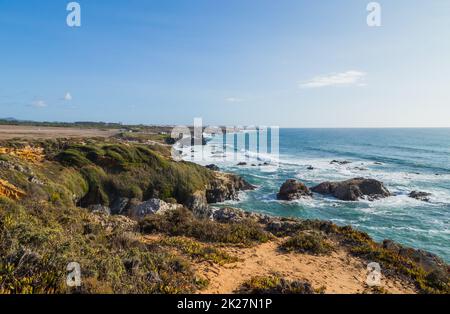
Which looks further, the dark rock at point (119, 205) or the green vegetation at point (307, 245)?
the dark rock at point (119, 205)

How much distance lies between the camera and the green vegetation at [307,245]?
464 inches

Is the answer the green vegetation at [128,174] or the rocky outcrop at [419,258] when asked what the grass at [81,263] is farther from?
the green vegetation at [128,174]

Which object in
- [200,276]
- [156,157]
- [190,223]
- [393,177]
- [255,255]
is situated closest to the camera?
[200,276]

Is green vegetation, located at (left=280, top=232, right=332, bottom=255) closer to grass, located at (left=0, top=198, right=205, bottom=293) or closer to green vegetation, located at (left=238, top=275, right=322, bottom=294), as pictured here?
green vegetation, located at (left=238, top=275, right=322, bottom=294)

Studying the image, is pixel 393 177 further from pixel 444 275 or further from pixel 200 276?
pixel 200 276

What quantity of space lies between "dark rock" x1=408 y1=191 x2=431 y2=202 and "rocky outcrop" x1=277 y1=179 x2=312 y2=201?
485 inches

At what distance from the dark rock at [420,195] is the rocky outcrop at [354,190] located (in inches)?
101

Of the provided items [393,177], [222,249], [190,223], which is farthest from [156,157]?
[393,177]

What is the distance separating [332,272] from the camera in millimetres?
9922

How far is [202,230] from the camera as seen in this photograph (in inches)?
508

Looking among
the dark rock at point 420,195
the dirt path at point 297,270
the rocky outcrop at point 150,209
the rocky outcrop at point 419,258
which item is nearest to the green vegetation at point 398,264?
the dirt path at point 297,270

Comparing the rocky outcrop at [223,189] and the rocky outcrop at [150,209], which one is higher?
the rocky outcrop at [150,209]

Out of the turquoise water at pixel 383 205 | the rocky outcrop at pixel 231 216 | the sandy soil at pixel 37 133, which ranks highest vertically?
the sandy soil at pixel 37 133
